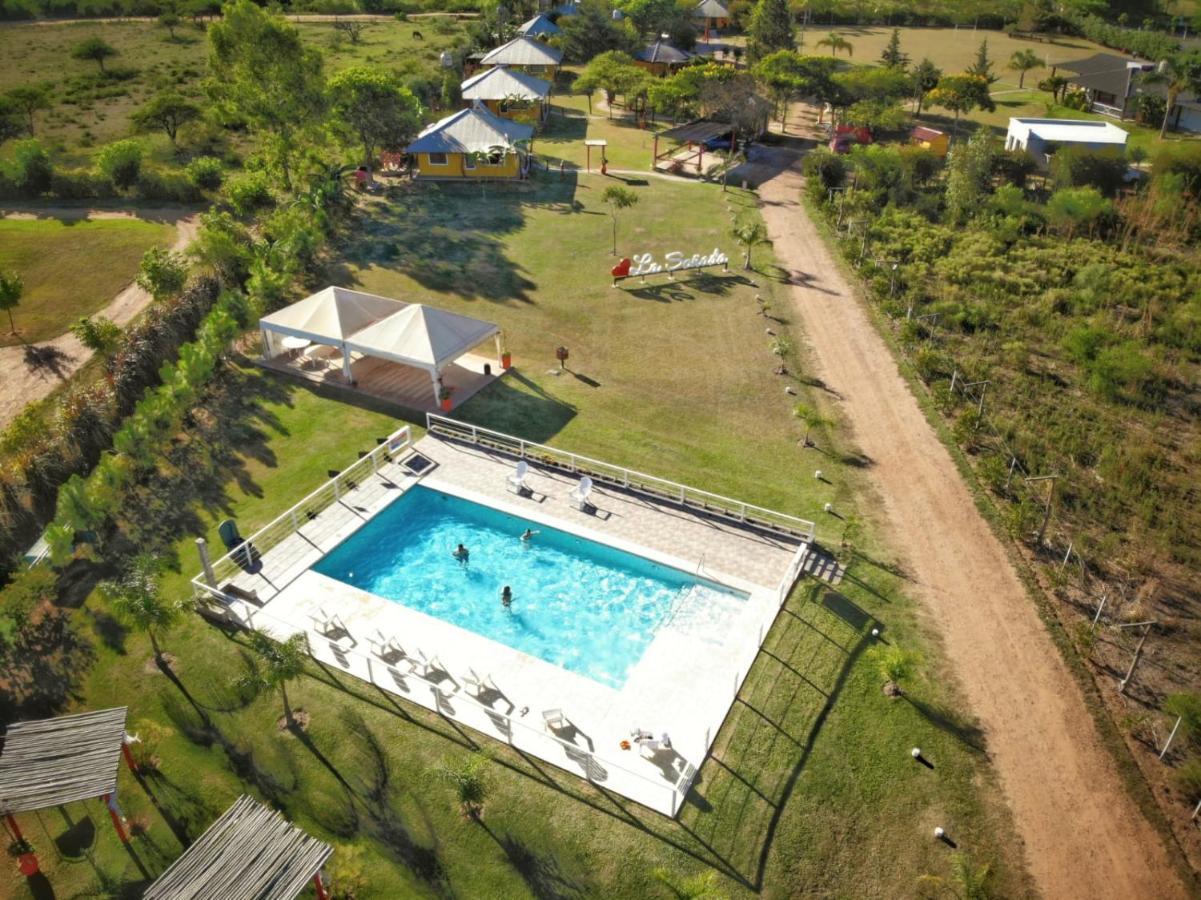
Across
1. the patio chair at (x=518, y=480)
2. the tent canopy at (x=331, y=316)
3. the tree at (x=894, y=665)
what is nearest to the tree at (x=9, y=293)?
the tent canopy at (x=331, y=316)

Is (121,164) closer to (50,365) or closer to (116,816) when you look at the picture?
(50,365)

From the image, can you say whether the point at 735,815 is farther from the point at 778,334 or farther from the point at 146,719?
the point at 778,334

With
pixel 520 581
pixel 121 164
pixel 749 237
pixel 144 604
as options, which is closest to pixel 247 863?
pixel 144 604

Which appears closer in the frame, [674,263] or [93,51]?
[674,263]

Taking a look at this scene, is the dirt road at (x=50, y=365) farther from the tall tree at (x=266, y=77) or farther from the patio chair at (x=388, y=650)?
the patio chair at (x=388, y=650)

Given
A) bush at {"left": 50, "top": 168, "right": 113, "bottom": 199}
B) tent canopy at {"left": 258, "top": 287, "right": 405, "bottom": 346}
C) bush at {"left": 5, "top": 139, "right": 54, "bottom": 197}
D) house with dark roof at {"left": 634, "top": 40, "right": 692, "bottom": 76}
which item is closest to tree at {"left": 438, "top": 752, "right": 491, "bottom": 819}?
tent canopy at {"left": 258, "top": 287, "right": 405, "bottom": 346}

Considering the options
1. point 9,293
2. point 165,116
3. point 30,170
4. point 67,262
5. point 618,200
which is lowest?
point 67,262

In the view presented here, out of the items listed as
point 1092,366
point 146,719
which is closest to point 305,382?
point 146,719
